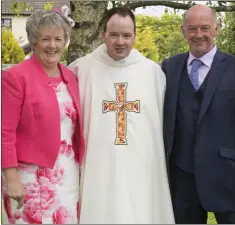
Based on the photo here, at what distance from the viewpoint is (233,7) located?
5.77 meters

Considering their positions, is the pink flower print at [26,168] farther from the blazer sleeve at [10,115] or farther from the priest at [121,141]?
the priest at [121,141]

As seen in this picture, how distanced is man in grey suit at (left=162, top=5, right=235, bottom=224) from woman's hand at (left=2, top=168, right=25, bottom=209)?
1.10 m

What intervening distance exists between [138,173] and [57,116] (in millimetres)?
780

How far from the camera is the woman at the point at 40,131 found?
321cm

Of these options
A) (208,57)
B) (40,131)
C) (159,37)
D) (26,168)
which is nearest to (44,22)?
(40,131)

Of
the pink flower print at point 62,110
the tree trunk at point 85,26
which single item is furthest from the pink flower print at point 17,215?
the tree trunk at point 85,26

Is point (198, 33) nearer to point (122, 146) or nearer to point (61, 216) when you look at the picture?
point (122, 146)

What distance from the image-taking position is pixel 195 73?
144 inches

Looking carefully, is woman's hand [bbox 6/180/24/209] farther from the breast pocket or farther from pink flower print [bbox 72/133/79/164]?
the breast pocket

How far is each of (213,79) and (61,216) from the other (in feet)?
4.45

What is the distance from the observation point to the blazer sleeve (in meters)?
3.19

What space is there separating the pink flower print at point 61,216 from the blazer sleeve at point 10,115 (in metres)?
0.43

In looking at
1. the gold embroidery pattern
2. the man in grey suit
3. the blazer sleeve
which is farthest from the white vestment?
the blazer sleeve

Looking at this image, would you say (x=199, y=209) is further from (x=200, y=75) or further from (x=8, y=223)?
(x=8, y=223)
